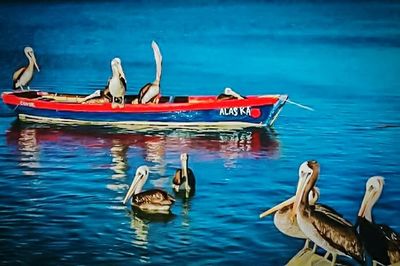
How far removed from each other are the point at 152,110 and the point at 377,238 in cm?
82

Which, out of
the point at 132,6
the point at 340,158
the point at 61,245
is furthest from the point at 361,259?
the point at 132,6

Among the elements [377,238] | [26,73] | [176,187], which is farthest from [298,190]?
[26,73]

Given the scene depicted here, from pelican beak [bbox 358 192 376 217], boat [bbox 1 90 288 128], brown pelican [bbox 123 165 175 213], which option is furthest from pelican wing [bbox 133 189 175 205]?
pelican beak [bbox 358 192 376 217]

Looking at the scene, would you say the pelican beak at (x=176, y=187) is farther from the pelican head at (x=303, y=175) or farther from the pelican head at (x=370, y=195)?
the pelican head at (x=370, y=195)

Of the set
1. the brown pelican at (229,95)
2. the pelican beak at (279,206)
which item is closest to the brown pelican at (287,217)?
the pelican beak at (279,206)

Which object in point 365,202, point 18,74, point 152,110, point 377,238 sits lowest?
point 377,238

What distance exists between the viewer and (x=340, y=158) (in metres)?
2.33

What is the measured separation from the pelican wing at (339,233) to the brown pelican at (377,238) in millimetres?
28

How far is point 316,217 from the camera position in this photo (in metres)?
2.22

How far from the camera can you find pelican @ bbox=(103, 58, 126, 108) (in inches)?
97.2

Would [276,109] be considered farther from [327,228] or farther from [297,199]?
[327,228]

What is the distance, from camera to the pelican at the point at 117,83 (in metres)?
2.47

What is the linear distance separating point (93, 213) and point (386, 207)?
90 cm

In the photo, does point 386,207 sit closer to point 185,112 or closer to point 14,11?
point 185,112
